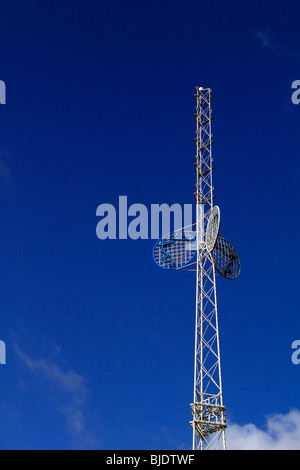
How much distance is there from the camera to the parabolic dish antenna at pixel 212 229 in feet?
160

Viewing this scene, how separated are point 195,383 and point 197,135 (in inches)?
1021

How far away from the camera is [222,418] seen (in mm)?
42875

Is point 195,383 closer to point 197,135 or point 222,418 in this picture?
point 222,418

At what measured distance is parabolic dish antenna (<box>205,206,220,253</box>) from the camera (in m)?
48.6

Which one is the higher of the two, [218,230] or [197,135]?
[197,135]

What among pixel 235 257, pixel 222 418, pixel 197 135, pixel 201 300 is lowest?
pixel 222 418

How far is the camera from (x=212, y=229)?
49969 millimetres

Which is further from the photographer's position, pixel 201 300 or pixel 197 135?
pixel 197 135
